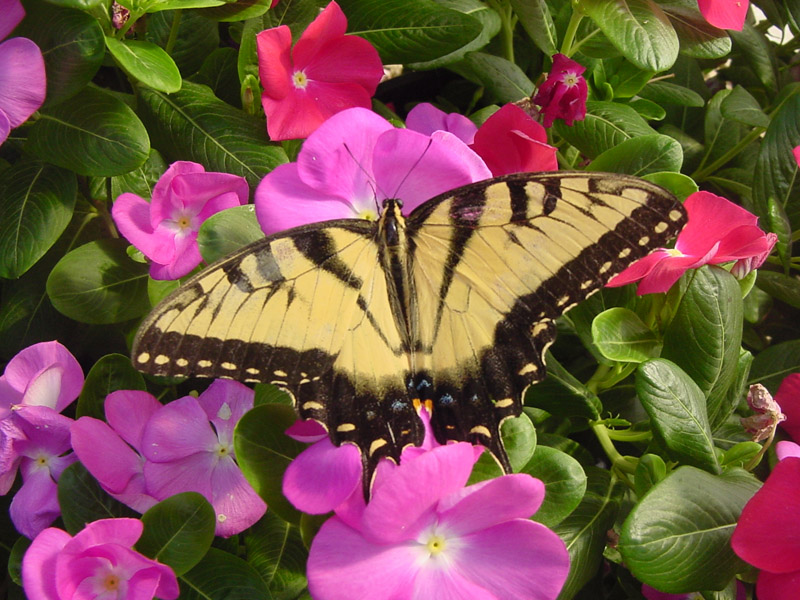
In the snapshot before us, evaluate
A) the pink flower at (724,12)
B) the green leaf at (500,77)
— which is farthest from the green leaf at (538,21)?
the pink flower at (724,12)

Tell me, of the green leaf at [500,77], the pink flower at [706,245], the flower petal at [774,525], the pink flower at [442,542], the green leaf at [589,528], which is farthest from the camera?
the green leaf at [500,77]

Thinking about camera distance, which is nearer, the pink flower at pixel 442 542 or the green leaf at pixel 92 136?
the pink flower at pixel 442 542

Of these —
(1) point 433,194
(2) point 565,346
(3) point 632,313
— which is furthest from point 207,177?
(2) point 565,346

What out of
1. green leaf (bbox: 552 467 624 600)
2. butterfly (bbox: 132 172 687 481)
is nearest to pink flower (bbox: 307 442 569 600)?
butterfly (bbox: 132 172 687 481)

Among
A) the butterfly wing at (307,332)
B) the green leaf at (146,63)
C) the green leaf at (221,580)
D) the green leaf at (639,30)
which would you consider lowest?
the green leaf at (221,580)

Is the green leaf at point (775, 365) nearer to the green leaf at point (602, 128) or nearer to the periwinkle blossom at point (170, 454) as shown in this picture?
the green leaf at point (602, 128)

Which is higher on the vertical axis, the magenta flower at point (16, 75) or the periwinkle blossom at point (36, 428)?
the magenta flower at point (16, 75)

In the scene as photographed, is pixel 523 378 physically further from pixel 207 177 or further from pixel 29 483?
pixel 29 483
